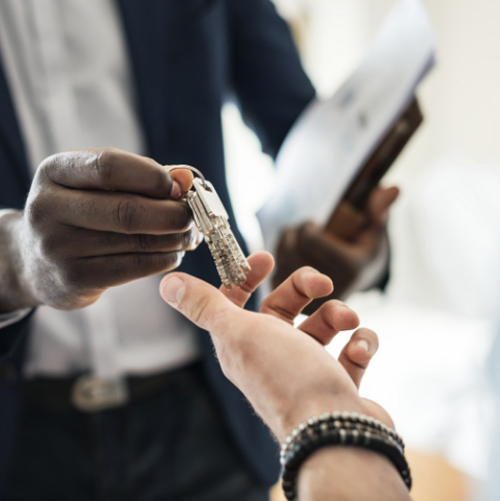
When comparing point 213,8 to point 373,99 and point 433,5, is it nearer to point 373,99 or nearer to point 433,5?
point 373,99

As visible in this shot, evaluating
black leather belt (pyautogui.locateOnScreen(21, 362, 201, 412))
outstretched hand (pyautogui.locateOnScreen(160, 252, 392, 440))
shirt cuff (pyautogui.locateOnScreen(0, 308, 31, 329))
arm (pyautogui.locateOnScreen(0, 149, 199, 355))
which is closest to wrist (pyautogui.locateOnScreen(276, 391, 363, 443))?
outstretched hand (pyautogui.locateOnScreen(160, 252, 392, 440))

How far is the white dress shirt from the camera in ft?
1.30

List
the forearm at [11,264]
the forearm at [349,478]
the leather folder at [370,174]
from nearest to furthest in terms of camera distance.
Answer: the forearm at [349,478], the forearm at [11,264], the leather folder at [370,174]

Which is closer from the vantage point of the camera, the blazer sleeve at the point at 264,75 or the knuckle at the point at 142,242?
the knuckle at the point at 142,242

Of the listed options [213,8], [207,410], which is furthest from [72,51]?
[207,410]

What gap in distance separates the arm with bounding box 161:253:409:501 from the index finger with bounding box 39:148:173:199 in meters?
0.07

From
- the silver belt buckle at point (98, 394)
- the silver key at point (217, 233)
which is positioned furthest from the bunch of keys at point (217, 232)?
the silver belt buckle at point (98, 394)

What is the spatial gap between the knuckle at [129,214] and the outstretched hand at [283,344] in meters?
0.05

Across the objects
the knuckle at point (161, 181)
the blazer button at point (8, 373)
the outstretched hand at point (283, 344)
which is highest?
the knuckle at point (161, 181)

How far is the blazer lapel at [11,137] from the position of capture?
0.39 m

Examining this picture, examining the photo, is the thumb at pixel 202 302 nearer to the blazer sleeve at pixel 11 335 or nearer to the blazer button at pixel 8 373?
the blazer sleeve at pixel 11 335

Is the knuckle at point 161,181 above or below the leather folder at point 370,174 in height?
above

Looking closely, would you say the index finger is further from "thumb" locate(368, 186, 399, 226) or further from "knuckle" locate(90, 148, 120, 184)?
"thumb" locate(368, 186, 399, 226)

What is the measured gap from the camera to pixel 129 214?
24 cm
